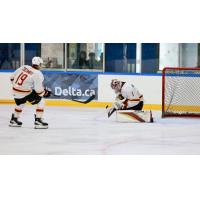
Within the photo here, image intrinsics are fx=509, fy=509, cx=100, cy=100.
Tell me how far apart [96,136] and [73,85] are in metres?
2.81

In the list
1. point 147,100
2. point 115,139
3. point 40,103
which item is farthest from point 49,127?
point 147,100

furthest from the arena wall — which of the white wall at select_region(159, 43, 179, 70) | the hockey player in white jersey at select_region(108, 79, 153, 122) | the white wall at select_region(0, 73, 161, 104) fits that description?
the hockey player in white jersey at select_region(108, 79, 153, 122)

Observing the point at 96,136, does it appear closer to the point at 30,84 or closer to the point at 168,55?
the point at 30,84

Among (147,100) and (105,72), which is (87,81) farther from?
(147,100)

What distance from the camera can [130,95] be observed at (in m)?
6.61

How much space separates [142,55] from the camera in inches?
315

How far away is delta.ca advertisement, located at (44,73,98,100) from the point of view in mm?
8078

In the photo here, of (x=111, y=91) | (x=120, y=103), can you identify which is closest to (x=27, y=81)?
(x=120, y=103)

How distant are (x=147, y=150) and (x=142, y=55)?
3527 millimetres

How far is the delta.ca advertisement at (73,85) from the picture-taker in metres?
8.08

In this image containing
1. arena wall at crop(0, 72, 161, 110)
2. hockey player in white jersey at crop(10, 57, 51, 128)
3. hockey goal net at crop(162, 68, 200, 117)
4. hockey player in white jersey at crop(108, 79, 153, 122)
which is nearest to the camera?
hockey player in white jersey at crop(10, 57, 51, 128)

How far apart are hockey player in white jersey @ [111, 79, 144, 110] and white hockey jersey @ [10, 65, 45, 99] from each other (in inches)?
49.4

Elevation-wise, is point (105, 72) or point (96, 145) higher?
point (105, 72)

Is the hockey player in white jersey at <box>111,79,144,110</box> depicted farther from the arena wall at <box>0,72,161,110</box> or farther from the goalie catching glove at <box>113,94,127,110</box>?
the arena wall at <box>0,72,161,110</box>
